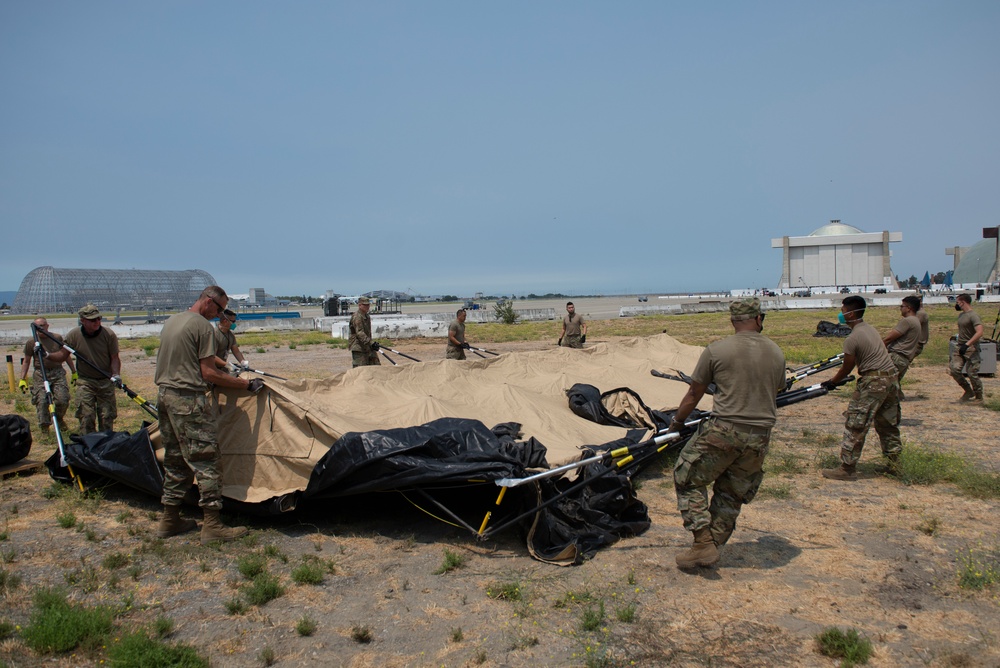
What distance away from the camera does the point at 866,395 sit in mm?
6891

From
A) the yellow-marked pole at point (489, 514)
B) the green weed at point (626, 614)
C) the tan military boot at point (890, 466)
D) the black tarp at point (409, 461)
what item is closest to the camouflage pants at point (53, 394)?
the black tarp at point (409, 461)

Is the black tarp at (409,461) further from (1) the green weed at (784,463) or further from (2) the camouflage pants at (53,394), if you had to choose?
(2) the camouflage pants at (53,394)

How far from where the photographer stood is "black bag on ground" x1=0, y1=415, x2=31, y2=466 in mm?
7344

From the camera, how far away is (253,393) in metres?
6.05

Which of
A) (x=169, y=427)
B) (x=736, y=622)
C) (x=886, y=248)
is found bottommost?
(x=736, y=622)

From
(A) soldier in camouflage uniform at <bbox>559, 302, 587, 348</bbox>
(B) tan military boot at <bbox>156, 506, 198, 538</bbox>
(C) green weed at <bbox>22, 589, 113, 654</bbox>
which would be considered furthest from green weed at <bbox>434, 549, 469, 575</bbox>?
(A) soldier in camouflage uniform at <bbox>559, 302, 587, 348</bbox>

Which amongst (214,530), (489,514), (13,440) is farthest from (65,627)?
(13,440)

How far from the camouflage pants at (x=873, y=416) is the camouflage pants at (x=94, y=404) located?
866cm

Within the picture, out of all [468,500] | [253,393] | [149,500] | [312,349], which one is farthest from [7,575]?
[312,349]

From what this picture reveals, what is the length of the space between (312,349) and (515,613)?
2145 centimetres

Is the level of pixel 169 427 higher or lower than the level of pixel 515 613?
higher

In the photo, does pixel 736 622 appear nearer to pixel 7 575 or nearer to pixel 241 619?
pixel 241 619

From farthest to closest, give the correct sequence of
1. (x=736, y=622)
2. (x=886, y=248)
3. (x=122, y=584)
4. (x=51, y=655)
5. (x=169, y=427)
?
(x=886, y=248), (x=169, y=427), (x=122, y=584), (x=736, y=622), (x=51, y=655)

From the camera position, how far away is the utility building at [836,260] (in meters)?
71.7
